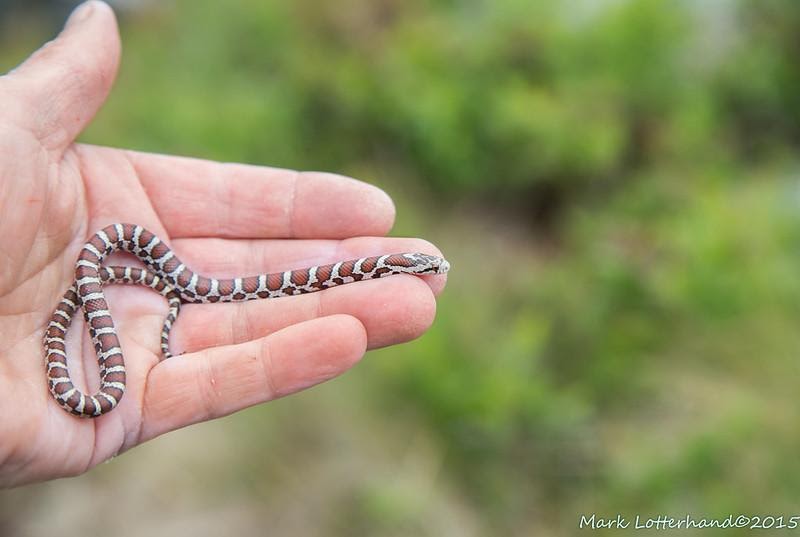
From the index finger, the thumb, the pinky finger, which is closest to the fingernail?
the thumb

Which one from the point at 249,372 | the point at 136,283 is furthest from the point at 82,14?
the point at 249,372

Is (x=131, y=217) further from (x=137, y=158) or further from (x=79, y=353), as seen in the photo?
(x=79, y=353)

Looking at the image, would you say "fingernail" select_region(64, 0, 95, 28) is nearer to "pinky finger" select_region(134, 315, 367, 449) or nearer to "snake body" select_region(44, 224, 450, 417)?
"snake body" select_region(44, 224, 450, 417)

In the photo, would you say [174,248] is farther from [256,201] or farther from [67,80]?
[67,80]

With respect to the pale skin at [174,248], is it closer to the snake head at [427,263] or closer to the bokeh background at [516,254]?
the snake head at [427,263]

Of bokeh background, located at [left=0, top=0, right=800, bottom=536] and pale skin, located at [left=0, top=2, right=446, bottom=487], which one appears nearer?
pale skin, located at [left=0, top=2, right=446, bottom=487]

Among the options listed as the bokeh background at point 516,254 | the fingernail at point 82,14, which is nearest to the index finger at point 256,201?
the fingernail at point 82,14
